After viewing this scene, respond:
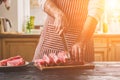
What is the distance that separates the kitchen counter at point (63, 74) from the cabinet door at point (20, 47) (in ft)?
5.91

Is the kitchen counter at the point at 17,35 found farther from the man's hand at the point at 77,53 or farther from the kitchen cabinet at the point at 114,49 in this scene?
the man's hand at the point at 77,53

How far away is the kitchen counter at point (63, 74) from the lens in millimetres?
1124

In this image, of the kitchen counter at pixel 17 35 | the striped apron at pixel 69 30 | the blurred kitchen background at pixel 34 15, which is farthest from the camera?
the blurred kitchen background at pixel 34 15

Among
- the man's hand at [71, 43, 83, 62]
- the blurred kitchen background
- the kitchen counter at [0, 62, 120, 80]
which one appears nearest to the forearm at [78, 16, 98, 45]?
the man's hand at [71, 43, 83, 62]

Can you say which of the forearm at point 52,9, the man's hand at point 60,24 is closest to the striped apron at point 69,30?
the forearm at point 52,9

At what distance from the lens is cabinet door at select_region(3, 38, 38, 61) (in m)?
3.17

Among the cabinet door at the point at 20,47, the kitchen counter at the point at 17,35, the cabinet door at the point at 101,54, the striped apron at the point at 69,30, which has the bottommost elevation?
the cabinet door at the point at 101,54

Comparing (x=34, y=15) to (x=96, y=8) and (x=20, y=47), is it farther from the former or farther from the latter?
(x=96, y=8)

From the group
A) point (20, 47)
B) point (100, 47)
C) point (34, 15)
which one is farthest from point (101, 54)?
point (34, 15)

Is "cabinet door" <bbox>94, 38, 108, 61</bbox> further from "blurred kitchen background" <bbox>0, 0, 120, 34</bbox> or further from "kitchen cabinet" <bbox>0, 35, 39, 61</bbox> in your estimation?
"kitchen cabinet" <bbox>0, 35, 39, 61</bbox>

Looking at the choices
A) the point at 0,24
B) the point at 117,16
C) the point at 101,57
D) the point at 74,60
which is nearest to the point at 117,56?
the point at 101,57

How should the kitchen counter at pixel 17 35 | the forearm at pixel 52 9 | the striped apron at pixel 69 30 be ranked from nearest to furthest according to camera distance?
the forearm at pixel 52 9 → the striped apron at pixel 69 30 → the kitchen counter at pixel 17 35

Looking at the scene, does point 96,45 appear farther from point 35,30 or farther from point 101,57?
point 35,30

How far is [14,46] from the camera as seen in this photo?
10.5ft
